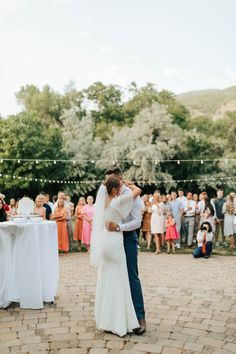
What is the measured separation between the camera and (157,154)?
102 feet

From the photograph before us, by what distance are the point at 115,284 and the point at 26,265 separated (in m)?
1.71

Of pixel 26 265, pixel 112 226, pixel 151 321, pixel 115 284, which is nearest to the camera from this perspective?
pixel 115 284

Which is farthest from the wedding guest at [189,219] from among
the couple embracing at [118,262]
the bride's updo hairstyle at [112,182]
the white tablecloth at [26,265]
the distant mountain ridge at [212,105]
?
the distant mountain ridge at [212,105]

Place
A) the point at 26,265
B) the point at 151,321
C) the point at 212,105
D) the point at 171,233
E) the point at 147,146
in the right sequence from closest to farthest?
the point at 151,321 < the point at 26,265 < the point at 171,233 < the point at 147,146 < the point at 212,105

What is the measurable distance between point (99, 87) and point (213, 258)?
143 feet

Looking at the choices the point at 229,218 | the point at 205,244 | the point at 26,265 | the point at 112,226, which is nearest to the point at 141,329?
the point at 112,226

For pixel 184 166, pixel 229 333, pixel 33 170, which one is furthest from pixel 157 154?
pixel 229 333

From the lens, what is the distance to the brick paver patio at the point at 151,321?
4305 mm

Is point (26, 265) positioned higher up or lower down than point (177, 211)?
lower down

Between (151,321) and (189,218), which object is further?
(189,218)

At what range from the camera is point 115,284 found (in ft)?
15.0

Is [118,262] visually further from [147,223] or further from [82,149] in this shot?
[82,149]

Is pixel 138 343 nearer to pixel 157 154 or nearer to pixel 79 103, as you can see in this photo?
pixel 157 154

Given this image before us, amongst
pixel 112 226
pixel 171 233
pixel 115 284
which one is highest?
pixel 112 226
